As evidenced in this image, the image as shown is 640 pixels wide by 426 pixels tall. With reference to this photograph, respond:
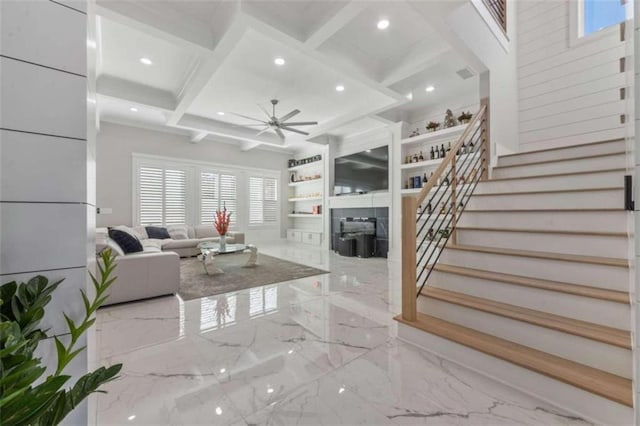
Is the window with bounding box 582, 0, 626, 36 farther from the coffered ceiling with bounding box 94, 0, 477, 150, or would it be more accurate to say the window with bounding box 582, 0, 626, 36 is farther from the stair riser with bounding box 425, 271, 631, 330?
the stair riser with bounding box 425, 271, 631, 330

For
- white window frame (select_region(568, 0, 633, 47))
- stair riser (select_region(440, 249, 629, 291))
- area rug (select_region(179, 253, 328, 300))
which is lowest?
area rug (select_region(179, 253, 328, 300))

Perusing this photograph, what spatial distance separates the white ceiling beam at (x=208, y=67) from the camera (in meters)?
2.93

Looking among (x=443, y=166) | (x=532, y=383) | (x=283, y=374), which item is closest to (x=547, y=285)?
(x=532, y=383)

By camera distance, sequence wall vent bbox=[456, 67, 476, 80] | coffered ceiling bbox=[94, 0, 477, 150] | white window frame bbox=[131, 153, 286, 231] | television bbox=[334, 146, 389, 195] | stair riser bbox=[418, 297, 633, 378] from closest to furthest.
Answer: stair riser bbox=[418, 297, 633, 378] < coffered ceiling bbox=[94, 0, 477, 150] < wall vent bbox=[456, 67, 476, 80] < television bbox=[334, 146, 389, 195] < white window frame bbox=[131, 153, 286, 231]

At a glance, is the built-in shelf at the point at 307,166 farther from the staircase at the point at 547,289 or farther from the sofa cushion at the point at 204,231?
the staircase at the point at 547,289

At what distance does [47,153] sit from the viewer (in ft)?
2.29

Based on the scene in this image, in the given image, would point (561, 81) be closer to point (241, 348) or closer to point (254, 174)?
point (241, 348)

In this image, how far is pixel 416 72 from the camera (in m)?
3.81

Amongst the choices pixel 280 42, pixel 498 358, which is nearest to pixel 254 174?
pixel 280 42

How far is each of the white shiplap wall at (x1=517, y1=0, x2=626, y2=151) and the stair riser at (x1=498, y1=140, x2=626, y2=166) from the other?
812mm

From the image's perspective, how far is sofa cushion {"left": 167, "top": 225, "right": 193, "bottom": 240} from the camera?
629 centimetres

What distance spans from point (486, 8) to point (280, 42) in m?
2.45

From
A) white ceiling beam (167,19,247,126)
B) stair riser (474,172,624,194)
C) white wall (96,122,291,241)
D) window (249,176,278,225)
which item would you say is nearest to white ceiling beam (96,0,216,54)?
white ceiling beam (167,19,247,126)

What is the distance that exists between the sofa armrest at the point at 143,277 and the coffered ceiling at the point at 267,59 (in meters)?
2.52
